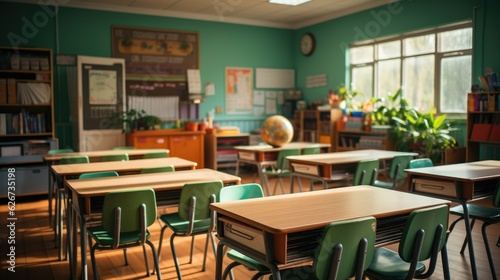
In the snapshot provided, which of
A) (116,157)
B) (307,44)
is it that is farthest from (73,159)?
(307,44)

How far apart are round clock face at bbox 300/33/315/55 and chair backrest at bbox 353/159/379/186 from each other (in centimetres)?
532

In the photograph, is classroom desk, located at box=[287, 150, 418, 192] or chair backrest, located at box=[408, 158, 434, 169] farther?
classroom desk, located at box=[287, 150, 418, 192]

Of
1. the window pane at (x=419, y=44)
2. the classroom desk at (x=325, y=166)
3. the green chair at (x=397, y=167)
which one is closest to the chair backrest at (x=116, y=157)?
the classroom desk at (x=325, y=166)

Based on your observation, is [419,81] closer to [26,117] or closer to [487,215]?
[487,215]

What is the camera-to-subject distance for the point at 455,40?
6805mm

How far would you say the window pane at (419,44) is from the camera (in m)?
7.16

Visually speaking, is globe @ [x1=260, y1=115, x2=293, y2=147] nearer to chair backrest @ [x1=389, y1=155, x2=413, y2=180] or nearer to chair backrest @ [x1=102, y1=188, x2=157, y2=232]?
chair backrest @ [x1=389, y1=155, x2=413, y2=180]

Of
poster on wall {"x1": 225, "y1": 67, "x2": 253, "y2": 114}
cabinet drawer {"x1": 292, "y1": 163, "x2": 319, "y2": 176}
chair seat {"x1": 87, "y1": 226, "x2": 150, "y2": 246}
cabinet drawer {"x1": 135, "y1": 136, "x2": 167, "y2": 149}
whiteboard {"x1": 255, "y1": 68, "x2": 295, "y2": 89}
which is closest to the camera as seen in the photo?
chair seat {"x1": 87, "y1": 226, "x2": 150, "y2": 246}

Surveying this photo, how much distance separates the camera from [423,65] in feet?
24.0

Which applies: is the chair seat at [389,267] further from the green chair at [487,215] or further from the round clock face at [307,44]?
the round clock face at [307,44]

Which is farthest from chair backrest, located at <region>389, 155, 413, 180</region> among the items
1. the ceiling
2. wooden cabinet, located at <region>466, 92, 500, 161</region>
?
the ceiling

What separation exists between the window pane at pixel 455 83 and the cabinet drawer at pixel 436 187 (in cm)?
381

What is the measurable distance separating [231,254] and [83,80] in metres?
5.57

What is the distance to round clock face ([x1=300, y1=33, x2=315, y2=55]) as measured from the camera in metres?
9.29
